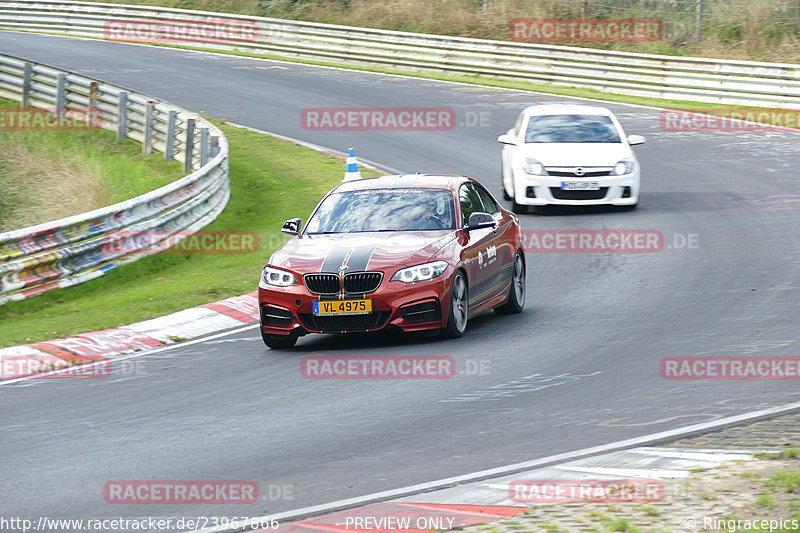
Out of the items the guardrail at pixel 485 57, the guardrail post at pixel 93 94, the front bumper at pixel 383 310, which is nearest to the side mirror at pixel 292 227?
the front bumper at pixel 383 310

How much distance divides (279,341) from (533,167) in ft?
28.4

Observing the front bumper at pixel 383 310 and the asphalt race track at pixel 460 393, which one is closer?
the asphalt race track at pixel 460 393

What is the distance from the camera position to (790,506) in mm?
6020

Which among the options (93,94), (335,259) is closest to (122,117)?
(93,94)

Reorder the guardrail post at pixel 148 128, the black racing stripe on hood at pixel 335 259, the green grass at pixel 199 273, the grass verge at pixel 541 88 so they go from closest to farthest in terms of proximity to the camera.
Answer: the black racing stripe on hood at pixel 335 259
the green grass at pixel 199 273
the guardrail post at pixel 148 128
the grass verge at pixel 541 88

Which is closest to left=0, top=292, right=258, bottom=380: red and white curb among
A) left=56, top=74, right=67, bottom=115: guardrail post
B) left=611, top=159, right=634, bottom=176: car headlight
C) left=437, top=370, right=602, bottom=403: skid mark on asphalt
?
left=437, top=370, right=602, bottom=403: skid mark on asphalt

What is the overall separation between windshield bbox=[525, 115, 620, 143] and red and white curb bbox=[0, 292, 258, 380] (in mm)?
7546

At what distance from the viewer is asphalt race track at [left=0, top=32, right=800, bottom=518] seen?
7367mm

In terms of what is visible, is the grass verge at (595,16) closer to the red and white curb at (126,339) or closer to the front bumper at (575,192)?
the front bumper at (575,192)

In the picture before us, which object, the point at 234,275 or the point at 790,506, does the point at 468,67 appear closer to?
the point at 234,275

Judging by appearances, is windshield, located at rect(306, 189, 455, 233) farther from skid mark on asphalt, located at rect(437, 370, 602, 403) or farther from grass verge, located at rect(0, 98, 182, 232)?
grass verge, located at rect(0, 98, 182, 232)

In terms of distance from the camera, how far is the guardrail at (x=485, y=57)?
30.2 meters

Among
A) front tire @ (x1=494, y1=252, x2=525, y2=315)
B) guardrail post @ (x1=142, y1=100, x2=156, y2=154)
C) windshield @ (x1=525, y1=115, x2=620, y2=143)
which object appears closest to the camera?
front tire @ (x1=494, y1=252, x2=525, y2=315)

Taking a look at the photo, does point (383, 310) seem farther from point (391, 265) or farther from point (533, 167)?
point (533, 167)
